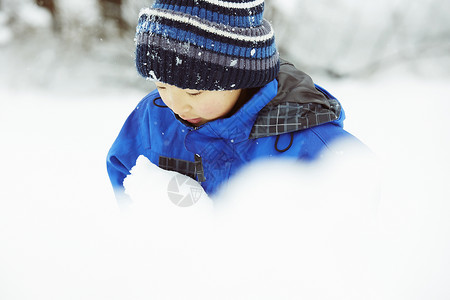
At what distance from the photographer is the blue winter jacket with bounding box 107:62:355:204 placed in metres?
0.97

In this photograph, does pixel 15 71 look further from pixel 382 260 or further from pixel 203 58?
pixel 382 260

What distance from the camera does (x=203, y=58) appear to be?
34.2 inches

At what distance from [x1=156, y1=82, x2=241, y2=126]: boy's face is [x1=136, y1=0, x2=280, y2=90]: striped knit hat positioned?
1.4 inches

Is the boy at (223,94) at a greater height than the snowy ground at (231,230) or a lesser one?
greater

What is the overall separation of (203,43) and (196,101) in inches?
6.0

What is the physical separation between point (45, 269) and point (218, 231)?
0.68 metres

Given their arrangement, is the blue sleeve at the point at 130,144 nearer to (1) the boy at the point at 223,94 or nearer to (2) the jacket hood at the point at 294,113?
(1) the boy at the point at 223,94

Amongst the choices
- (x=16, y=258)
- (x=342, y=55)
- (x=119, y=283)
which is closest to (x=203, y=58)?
(x=119, y=283)

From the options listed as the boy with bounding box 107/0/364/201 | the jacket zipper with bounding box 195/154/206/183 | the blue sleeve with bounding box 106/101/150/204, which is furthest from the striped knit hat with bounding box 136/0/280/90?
the blue sleeve with bounding box 106/101/150/204

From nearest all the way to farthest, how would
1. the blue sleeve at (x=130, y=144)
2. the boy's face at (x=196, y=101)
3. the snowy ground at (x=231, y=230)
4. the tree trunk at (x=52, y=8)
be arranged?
the boy's face at (x=196, y=101) → the snowy ground at (x=231, y=230) → the blue sleeve at (x=130, y=144) → the tree trunk at (x=52, y=8)

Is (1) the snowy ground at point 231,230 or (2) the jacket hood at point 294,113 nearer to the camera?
(2) the jacket hood at point 294,113

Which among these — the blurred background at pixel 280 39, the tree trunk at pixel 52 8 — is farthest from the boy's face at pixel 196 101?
the tree trunk at pixel 52 8

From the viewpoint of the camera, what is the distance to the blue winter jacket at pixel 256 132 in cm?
97

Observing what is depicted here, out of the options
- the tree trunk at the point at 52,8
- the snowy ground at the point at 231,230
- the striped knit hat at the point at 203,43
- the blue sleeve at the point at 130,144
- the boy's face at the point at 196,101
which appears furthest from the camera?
the tree trunk at the point at 52,8
